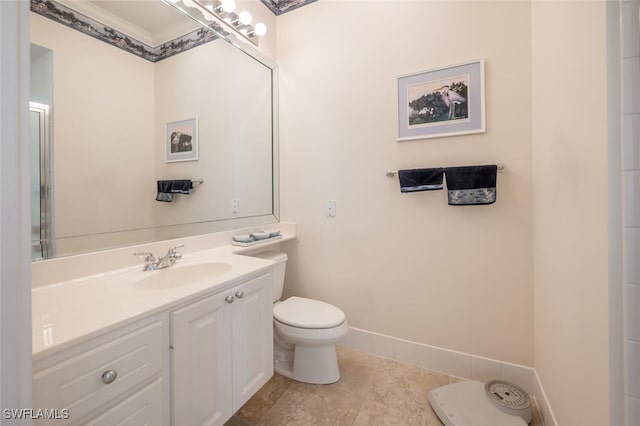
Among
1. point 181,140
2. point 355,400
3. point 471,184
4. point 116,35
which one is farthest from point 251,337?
point 116,35

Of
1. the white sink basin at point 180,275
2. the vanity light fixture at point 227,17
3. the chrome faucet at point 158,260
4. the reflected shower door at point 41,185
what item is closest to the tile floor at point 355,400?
the white sink basin at point 180,275

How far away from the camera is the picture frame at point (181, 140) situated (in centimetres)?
144

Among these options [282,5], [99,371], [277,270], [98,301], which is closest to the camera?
[99,371]

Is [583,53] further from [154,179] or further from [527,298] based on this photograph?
[154,179]

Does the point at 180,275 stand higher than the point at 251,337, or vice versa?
the point at 180,275

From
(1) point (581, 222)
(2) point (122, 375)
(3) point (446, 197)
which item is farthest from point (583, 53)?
(2) point (122, 375)

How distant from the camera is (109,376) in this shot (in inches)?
28.6

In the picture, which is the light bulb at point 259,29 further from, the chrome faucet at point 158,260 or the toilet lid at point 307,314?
the toilet lid at point 307,314

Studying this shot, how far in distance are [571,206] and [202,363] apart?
145 centimetres

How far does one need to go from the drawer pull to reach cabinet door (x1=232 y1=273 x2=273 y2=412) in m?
0.44

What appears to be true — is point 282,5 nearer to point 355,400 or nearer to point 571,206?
point 571,206

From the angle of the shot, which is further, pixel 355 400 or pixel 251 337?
pixel 355 400

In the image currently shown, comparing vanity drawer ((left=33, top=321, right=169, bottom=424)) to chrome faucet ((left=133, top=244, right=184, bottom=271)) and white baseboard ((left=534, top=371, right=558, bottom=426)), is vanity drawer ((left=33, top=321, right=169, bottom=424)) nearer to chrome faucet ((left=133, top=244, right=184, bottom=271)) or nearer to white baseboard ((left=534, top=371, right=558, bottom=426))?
chrome faucet ((left=133, top=244, right=184, bottom=271))

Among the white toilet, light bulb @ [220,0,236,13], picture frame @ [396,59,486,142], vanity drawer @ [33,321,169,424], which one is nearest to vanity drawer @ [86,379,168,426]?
vanity drawer @ [33,321,169,424]
